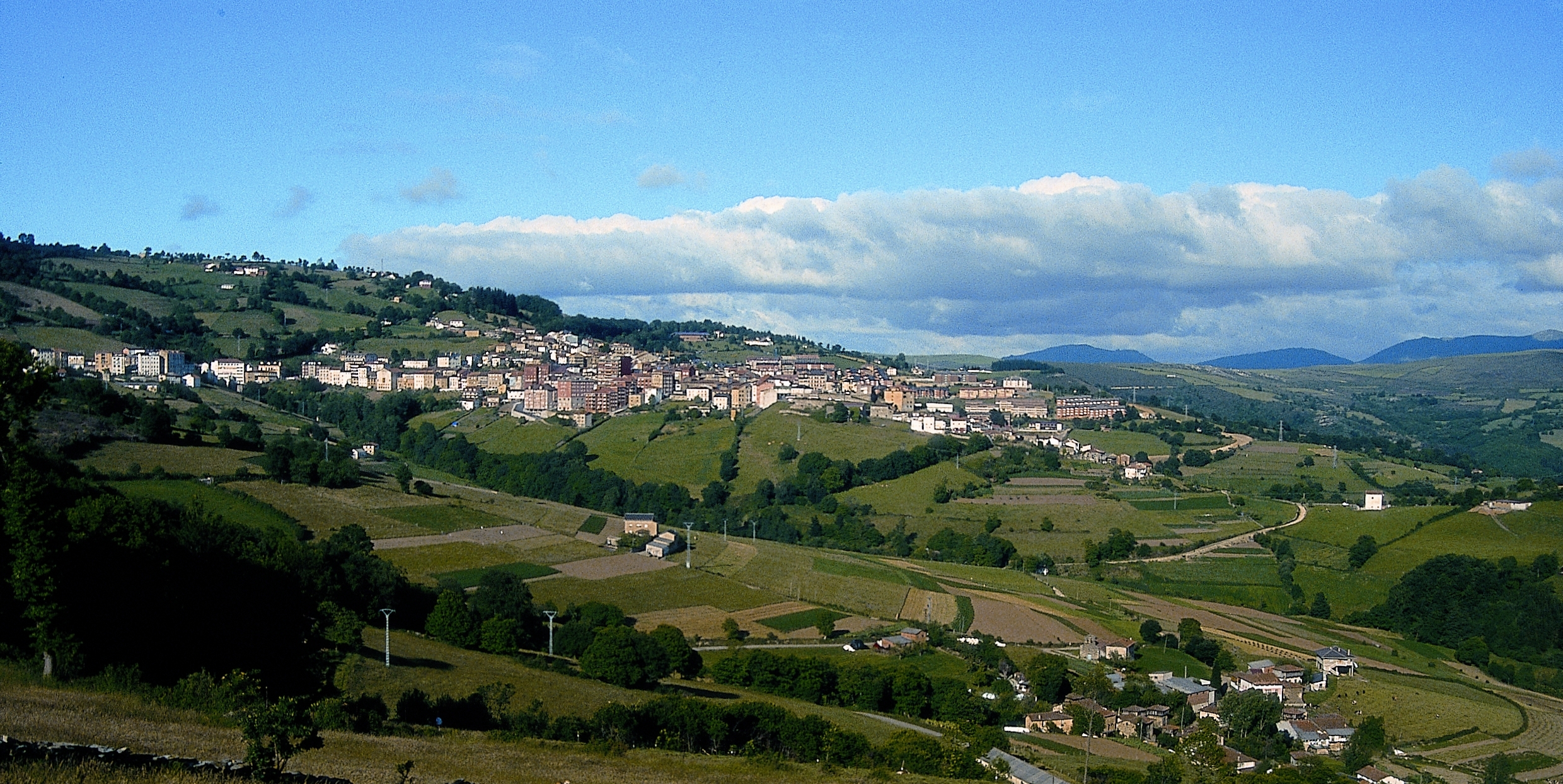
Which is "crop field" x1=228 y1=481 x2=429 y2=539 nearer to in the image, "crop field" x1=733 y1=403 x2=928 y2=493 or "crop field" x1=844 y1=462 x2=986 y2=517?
"crop field" x1=733 y1=403 x2=928 y2=493

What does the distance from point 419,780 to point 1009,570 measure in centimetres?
5310

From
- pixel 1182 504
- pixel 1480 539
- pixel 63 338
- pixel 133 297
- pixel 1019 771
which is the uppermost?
pixel 133 297

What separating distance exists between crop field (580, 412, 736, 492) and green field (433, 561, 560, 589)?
107 ft

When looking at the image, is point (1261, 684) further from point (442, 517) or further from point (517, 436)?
point (517, 436)

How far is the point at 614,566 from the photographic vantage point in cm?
5328

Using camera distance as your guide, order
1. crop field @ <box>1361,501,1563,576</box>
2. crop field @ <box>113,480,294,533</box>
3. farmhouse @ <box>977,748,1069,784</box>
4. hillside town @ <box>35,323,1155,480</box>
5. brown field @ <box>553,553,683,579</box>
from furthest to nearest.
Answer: hillside town @ <box>35,323,1155,480</box> < crop field @ <box>1361,501,1563,576</box> < brown field @ <box>553,553,683,579</box> < crop field @ <box>113,480,294,533</box> < farmhouse @ <box>977,748,1069,784</box>

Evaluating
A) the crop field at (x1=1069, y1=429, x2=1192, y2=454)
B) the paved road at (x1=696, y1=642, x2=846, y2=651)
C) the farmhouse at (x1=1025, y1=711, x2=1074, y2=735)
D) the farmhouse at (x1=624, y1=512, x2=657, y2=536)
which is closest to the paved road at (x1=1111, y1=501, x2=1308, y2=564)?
the crop field at (x1=1069, y1=429, x2=1192, y2=454)

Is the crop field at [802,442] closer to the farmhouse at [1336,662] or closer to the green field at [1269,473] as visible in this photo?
the green field at [1269,473]

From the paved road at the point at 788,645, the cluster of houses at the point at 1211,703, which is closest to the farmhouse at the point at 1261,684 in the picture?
the cluster of houses at the point at 1211,703

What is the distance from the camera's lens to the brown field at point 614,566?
50875 millimetres

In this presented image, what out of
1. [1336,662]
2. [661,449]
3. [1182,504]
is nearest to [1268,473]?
[1182,504]

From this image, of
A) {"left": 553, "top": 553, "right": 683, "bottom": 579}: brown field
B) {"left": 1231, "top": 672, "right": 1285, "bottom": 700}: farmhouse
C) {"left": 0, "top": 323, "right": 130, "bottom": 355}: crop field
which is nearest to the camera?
{"left": 1231, "top": 672, "right": 1285, "bottom": 700}: farmhouse

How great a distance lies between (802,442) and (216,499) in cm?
5149

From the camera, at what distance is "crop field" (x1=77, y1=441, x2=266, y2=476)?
5162cm
